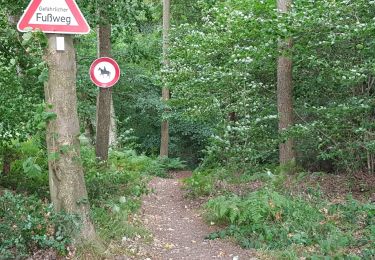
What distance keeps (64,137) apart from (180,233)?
3205 millimetres

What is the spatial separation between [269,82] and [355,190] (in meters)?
4.25

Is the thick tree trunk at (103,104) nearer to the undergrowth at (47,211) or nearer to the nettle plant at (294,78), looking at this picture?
the undergrowth at (47,211)

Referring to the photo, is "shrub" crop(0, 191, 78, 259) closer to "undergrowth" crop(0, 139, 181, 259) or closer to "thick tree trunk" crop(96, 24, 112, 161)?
"undergrowth" crop(0, 139, 181, 259)

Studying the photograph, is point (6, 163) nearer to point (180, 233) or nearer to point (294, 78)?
point (180, 233)

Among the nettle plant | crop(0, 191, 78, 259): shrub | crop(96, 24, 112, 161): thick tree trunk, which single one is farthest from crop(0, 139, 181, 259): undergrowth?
the nettle plant

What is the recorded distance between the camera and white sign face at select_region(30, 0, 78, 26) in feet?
16.4

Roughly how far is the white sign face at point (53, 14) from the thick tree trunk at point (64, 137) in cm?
19

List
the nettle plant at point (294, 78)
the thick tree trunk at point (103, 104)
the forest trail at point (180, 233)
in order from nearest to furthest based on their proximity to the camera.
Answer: the forest trail at point (180, 233) < the nettle plant at point (294, 78) < the thick tree trunk at point (103, 104)

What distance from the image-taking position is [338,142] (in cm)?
902

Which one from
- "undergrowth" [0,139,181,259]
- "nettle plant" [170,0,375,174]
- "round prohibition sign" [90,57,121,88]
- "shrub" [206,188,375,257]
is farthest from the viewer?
"round prohibition sign" [90,57,121,88]

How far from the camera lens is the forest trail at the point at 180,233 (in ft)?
20.7

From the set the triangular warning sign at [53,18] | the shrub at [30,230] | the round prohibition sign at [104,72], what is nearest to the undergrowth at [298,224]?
the shrub at [30,230]

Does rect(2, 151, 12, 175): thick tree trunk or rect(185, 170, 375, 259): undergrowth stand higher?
rect(2, 151, 12, 175): thick tree trunk

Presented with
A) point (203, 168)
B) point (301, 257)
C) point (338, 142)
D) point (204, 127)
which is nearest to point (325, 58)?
point (338, 142)
